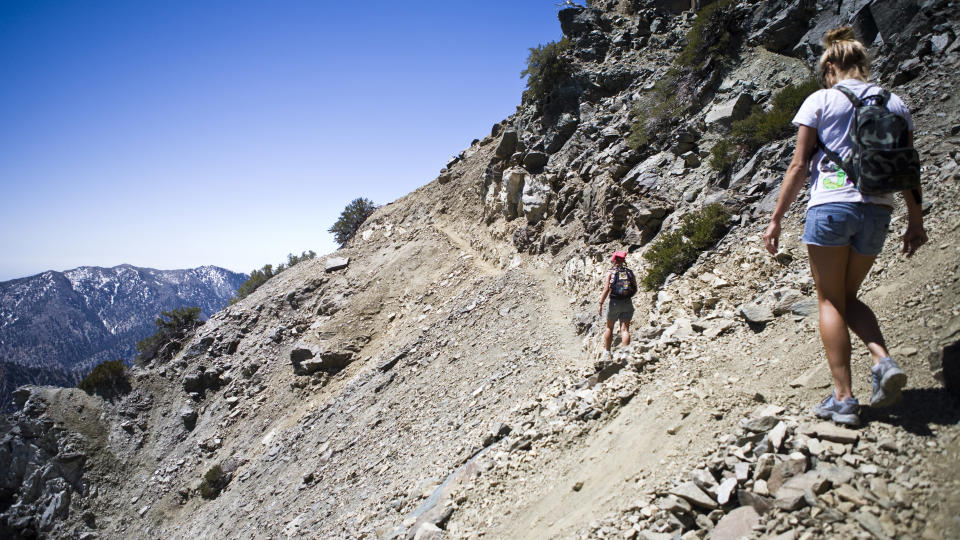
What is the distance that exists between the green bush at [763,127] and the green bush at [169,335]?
33.9m

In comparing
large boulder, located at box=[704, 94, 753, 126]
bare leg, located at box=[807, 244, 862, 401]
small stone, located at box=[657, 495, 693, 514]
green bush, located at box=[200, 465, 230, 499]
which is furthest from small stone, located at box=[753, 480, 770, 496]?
green bush, located at box=[200, 465, 230, 499]

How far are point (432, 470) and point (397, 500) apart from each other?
31.6 inches

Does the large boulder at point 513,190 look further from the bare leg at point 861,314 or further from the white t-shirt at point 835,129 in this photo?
the bare leg at point 861,314

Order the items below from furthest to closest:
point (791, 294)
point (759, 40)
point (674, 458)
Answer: point (759, 40) → point (791, 294) → point (674, 458)

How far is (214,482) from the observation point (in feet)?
60.7

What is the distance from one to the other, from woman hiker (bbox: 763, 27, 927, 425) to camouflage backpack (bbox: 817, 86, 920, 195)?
7 centimetres

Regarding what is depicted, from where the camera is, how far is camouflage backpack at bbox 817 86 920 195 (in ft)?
9.04

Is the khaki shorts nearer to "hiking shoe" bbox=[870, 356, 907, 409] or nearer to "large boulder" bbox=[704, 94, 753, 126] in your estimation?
"hiking shoe" bbox=[870, 356, 907, 409]

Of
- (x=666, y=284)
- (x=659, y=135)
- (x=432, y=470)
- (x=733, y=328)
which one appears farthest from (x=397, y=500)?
(x=659, y=135)

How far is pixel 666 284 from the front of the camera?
31.8 ft

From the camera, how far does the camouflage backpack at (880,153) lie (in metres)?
2.75

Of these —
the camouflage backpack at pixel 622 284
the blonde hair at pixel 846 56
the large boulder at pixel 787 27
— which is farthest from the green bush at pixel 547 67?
the blonde hair at pixel 846 56

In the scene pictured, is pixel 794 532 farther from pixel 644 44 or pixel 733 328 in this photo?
pixel 644 44

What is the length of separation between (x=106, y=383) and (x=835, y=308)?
3646 cm
